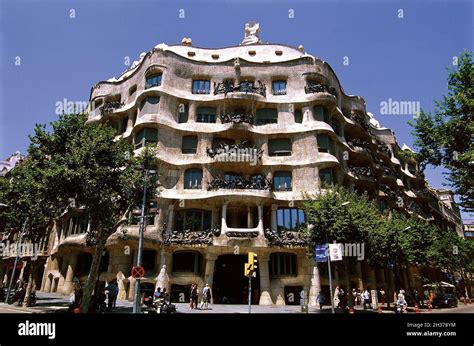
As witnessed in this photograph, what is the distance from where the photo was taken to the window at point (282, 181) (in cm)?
3191

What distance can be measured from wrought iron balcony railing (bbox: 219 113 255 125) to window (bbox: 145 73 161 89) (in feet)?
23.7

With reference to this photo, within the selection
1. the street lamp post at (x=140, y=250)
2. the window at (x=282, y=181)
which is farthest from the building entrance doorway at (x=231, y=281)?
the street lamp post at (x=140, y=250)

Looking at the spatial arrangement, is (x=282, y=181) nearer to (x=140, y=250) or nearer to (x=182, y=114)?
(x=182, y=114)

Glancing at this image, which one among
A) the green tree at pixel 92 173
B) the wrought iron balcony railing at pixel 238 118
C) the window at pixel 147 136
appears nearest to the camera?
the green tree at pixel 92 173

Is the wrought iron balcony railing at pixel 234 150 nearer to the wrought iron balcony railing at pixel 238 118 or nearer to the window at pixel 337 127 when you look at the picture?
the wrought iron balcony railing at pixel 238 118

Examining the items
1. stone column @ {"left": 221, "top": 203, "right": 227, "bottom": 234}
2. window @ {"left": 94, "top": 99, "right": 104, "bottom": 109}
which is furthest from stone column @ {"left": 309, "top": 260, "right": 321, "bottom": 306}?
window @ {"left": 94, "top": 99, "right": 104, "bottom": 109}

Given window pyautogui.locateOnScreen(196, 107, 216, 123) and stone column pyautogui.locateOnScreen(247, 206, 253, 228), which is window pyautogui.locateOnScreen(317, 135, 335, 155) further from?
window pyautogui.locateOnScreen(196, 107, 216, 123)

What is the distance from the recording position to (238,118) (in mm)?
32875

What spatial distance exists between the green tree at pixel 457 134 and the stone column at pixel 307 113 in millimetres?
11716

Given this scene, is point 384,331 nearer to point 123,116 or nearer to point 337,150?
point 337,150

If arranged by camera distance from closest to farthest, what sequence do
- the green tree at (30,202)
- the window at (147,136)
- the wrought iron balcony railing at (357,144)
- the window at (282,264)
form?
the green tree at (30,202) → the window at (282,264) → the window at (147,136) → the wrought iron balcony railing at (357,144)

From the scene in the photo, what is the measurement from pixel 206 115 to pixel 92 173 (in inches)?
617

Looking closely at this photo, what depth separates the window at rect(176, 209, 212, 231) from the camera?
3033cm

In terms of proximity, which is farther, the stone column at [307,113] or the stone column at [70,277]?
the stone column at [307,113]
